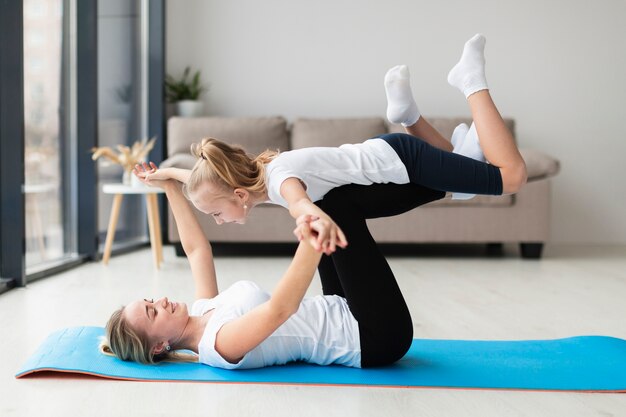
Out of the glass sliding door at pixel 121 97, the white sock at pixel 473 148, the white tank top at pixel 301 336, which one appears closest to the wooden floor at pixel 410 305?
the white tank top at pixel 301 336

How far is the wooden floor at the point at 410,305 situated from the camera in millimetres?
1788

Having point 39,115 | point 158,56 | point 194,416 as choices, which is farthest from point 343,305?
point 158,56

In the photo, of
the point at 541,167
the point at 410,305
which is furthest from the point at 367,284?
the point at 541,167

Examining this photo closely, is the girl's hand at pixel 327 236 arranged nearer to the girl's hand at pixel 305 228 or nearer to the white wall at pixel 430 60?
the girl's hand at pixel 305 228

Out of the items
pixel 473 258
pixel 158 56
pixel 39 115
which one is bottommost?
pixel 473 258

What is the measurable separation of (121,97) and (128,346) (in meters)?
3.36

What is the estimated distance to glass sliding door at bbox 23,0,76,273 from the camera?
3783 mm

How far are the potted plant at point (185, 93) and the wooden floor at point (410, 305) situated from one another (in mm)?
1072

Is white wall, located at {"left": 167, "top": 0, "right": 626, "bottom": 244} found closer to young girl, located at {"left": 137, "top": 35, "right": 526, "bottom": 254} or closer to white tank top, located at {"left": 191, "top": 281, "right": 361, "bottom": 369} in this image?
young girl, located at {"left": 137, "top": 35, "right": 526, "bottom": 254}

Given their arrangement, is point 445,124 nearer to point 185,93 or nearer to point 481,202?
point 481,202

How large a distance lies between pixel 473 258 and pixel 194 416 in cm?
350

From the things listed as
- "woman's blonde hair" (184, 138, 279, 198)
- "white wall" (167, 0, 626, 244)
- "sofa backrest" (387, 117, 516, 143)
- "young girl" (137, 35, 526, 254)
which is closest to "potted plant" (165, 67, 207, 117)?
"white wall" (167, 0, 626, 244)

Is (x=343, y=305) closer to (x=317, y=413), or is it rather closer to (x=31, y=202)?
(x=317, y=413)

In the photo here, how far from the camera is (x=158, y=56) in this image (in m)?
5.59
